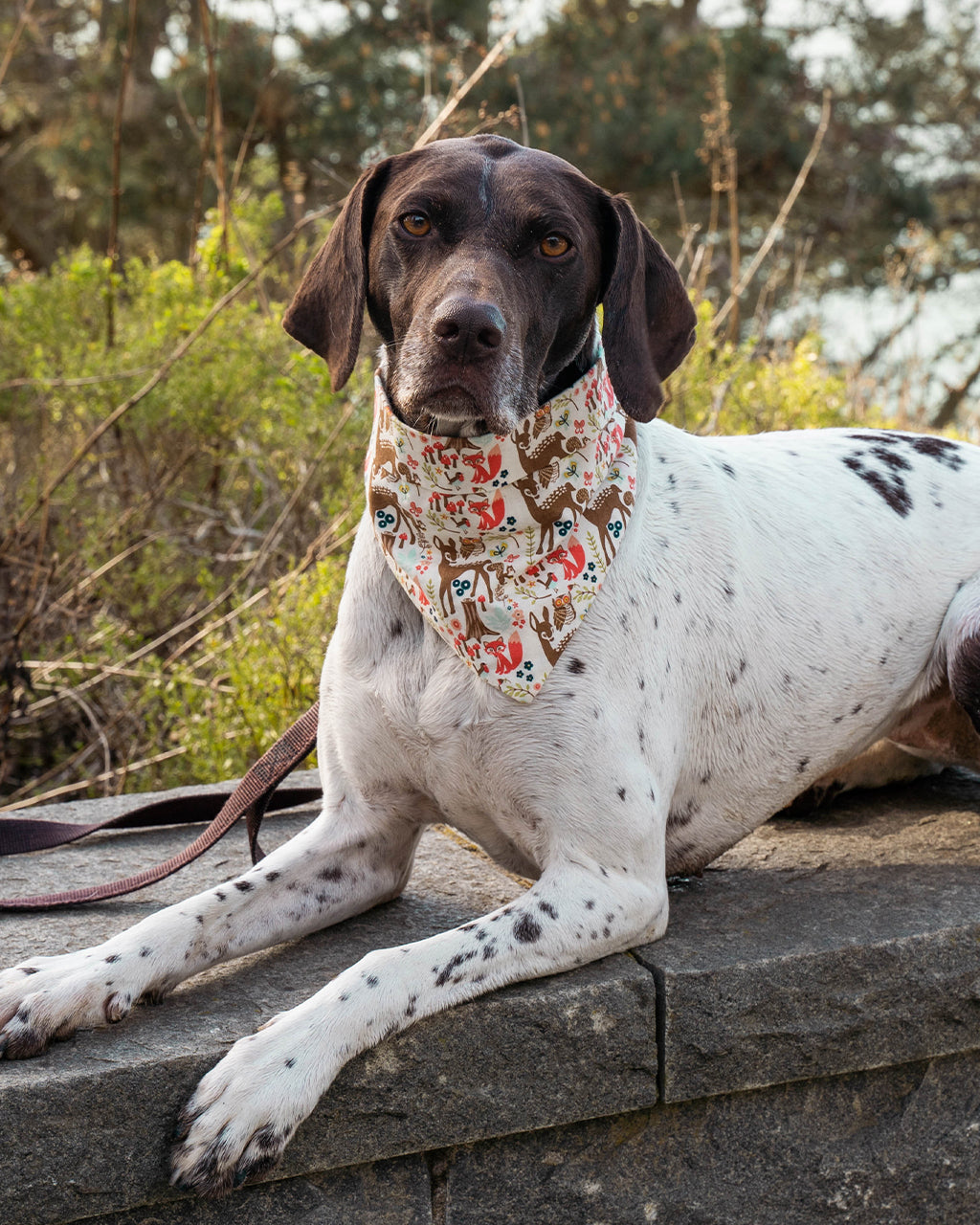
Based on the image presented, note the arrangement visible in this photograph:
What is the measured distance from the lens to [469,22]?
34.7ft

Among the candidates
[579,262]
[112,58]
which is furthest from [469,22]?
[579,262]

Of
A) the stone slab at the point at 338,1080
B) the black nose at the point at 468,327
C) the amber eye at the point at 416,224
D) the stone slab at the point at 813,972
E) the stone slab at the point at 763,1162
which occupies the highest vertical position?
the amber eye at the point at 416,224

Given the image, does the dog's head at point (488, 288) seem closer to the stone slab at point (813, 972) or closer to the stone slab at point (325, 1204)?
the stone slab at point (813, 972)

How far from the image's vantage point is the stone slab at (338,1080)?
1.77m

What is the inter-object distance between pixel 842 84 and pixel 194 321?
33.4 feet

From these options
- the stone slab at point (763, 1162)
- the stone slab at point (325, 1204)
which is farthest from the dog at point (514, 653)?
the stone slab at point (763, 1162)

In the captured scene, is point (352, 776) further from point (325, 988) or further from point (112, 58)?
point (112, 58)

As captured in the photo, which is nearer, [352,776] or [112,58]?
[352,776]

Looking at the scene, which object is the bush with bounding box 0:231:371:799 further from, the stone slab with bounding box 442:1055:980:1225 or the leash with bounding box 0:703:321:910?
the stone slab with bounding box 442:1055:980:1225

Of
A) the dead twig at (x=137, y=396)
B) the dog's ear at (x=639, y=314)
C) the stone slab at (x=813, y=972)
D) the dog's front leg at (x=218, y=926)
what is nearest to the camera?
the dog's front leg at (x=218, y=926)

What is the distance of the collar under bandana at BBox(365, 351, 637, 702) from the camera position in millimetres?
2199

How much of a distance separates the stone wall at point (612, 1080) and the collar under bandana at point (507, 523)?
2.00 ft

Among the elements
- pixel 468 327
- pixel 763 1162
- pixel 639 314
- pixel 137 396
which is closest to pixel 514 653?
pixel 468 327

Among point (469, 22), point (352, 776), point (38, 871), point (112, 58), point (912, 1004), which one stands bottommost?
point (38, 871)
